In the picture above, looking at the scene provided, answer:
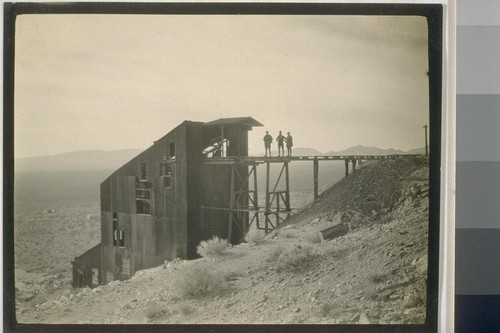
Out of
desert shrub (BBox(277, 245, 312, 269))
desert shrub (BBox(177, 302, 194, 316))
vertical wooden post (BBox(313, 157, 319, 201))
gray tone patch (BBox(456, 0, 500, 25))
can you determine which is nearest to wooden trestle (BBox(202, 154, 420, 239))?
vertical wooden post (BBox(313, 157, 319, 201))

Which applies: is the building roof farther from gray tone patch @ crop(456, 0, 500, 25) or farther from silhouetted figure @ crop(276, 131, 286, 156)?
gray tone patch @ crop(456, 0, 500, 25)

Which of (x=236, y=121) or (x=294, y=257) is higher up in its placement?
(x=236, y=121)

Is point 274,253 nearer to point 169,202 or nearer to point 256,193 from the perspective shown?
point 256,193

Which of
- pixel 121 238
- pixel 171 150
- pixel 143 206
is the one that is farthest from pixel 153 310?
pixel 171 150

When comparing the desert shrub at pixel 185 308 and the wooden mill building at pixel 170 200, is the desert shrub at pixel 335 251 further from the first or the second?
the desert shrub at pixel 185 308

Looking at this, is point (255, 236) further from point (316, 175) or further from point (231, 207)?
point (316, 175)

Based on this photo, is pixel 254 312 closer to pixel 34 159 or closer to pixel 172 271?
pixel 172 271

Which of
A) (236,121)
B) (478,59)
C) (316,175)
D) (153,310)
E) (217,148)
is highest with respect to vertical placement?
(478,59)
